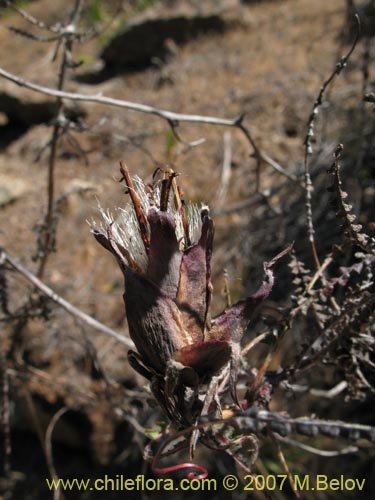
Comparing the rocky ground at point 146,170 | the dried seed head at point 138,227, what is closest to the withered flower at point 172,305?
the dried seed head at point 138,227

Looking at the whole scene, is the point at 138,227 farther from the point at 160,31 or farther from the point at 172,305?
the point at 160,31

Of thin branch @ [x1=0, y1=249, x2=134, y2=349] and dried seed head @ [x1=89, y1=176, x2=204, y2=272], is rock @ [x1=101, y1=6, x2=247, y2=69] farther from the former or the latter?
dried seed head @ [x1=89, y1=176, x2=204, y2=272]

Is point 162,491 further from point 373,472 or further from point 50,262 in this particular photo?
point 50,262

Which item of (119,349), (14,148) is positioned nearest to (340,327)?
(119,349)

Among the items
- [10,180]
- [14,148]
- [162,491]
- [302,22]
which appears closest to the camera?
[162,491]

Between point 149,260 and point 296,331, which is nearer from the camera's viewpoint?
point 149,260

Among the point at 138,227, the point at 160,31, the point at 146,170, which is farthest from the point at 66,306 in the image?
the point at 160,31
